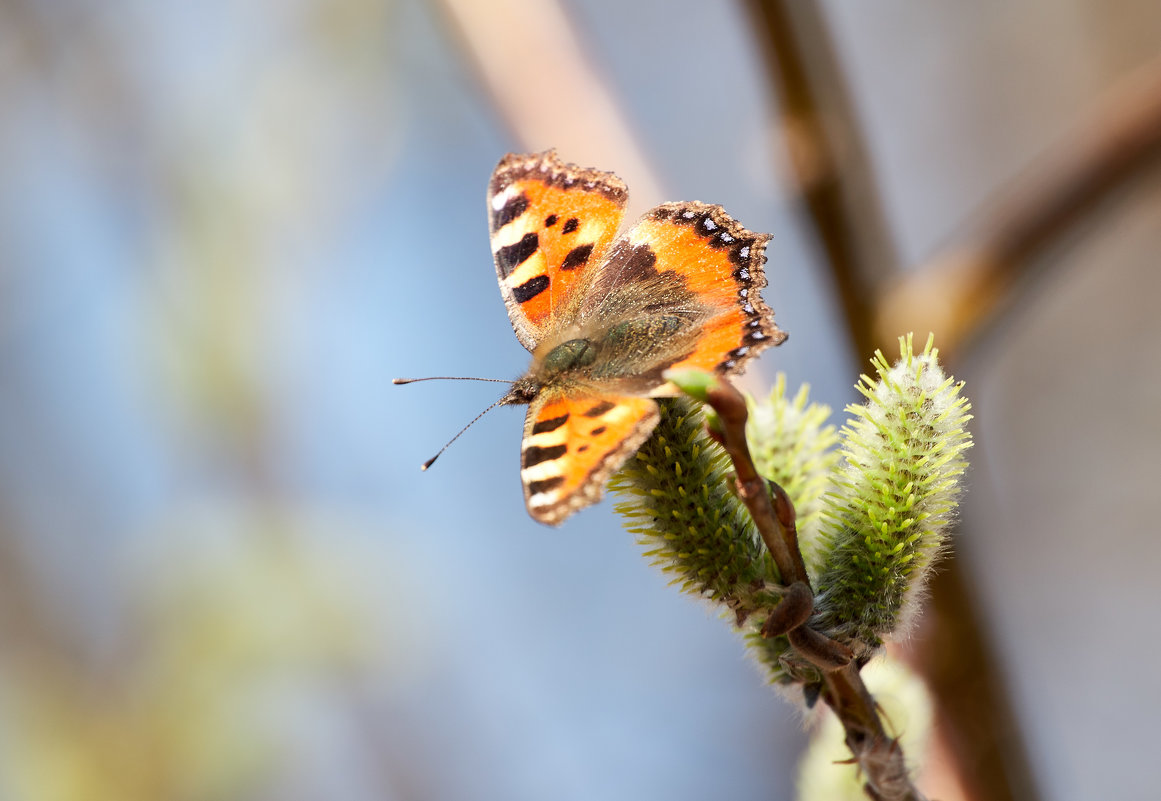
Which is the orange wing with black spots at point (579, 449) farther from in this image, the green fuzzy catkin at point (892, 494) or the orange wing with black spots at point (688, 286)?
the green fuzzy catkin at point (892, 494)

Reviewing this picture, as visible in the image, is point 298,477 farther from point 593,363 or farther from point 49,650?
point 593,363

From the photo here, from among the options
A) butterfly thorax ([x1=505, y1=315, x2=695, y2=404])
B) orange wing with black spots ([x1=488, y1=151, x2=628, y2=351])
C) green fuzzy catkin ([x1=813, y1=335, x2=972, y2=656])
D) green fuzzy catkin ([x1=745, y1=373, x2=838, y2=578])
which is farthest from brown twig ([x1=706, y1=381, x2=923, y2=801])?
orange wing with black spots ([x1=488, y1=151, x2=628, y2=351])

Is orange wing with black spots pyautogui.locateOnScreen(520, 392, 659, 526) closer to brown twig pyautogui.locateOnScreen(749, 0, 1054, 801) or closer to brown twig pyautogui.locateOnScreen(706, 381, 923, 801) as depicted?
brown twig pyautogui.locateOnScreen(706, 381, 923, 801)

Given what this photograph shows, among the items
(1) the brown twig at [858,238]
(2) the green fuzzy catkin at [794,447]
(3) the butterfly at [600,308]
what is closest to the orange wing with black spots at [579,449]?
(3) the butterfly at [600,308]

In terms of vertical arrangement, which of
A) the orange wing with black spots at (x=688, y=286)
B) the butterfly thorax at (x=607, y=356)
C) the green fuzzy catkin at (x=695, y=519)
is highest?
the orange wing with black spots at (x=688, y=286)

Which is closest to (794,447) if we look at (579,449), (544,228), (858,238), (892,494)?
(892,494)

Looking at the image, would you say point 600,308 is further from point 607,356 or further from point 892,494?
point 892,494
